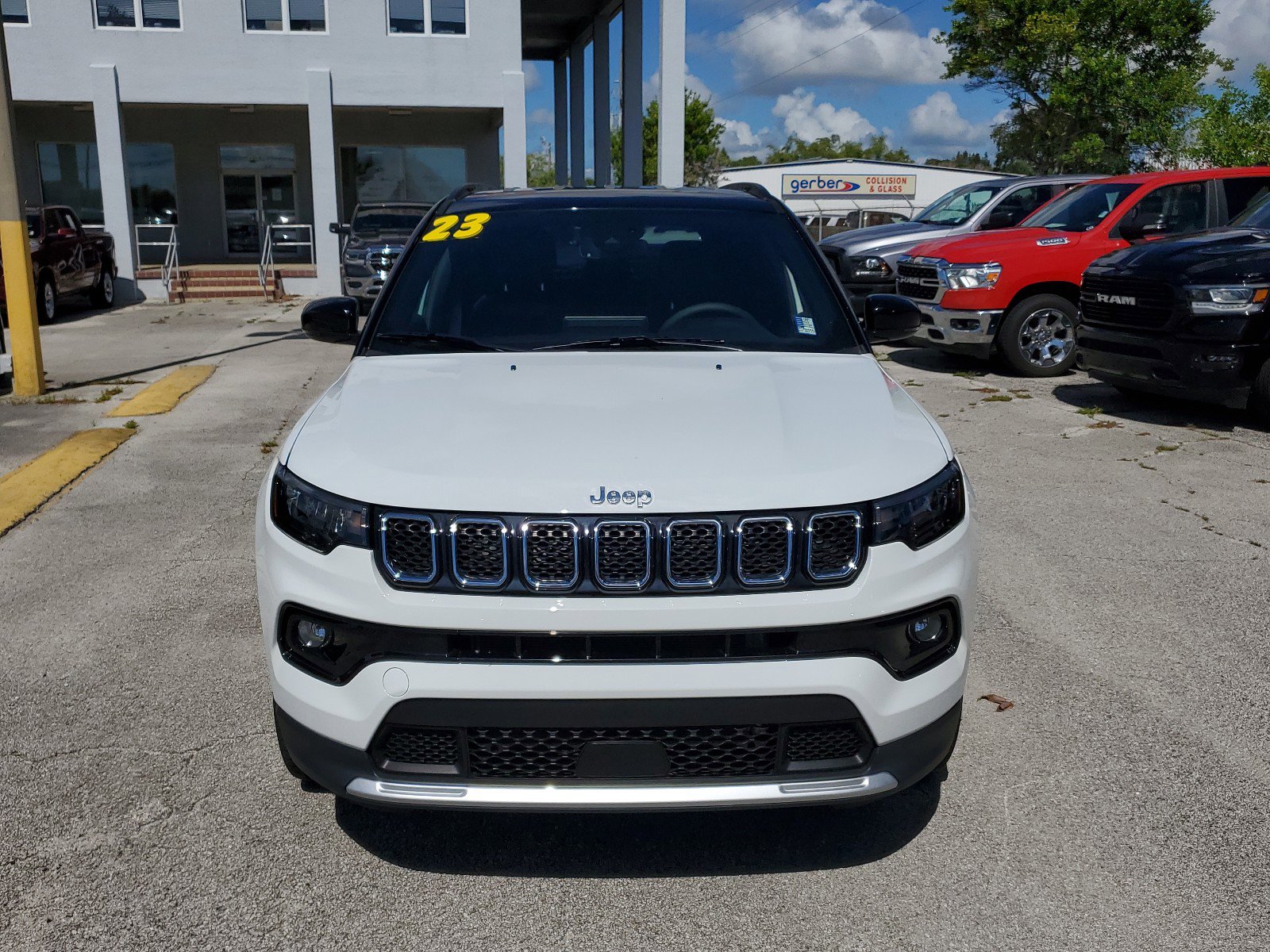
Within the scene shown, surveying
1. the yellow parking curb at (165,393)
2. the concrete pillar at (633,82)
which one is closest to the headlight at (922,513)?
the yellow parking curb at (165,393)

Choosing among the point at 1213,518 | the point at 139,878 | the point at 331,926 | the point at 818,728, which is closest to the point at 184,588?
the point at 139,878

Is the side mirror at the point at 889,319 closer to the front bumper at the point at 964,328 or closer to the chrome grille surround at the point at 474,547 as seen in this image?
the chrome grille surround at the point at 474,547

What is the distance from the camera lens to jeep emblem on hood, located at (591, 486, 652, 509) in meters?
2.60

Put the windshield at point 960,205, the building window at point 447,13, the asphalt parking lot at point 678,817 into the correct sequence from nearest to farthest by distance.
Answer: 1. the asphalt parking lot at point 678,817
2. the windshield at point 960,205
3. the building window at point 447,13

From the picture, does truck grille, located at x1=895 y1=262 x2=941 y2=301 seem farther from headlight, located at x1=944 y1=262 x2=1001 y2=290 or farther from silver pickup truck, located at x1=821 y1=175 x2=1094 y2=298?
silver pickup truck, located at x1=821 y1=175 x2=1094 y2=298

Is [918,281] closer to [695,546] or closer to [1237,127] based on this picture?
[695,546]

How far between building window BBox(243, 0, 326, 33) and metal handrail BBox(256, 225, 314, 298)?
4.00 m

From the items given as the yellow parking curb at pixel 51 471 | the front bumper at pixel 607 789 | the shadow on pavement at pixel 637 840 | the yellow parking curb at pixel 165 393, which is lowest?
the shadow on pavement at pixel 637 840

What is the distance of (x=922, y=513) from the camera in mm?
2770

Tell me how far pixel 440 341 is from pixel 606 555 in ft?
5.08

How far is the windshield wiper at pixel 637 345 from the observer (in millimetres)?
3779

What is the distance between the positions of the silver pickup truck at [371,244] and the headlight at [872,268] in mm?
6857

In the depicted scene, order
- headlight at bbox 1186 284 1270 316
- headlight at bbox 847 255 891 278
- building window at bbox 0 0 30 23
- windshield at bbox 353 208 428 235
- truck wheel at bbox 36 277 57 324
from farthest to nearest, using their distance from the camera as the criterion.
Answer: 1. building window at bbox 0 0 30 23
2. windshield at bbox 353 208 428 235
3. truck wheel at bbox 36 277 57 324
4. headlight at bbox 847 255 891 278
5. headlight at bbox 1186 284 1270 316

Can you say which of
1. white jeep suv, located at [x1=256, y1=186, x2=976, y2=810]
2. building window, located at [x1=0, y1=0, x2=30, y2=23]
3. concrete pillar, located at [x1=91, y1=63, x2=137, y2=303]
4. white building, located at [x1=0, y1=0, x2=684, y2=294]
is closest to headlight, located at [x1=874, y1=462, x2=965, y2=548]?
white jeep suv, located at [x1=256, y1=186, x2=976, y2=810]
